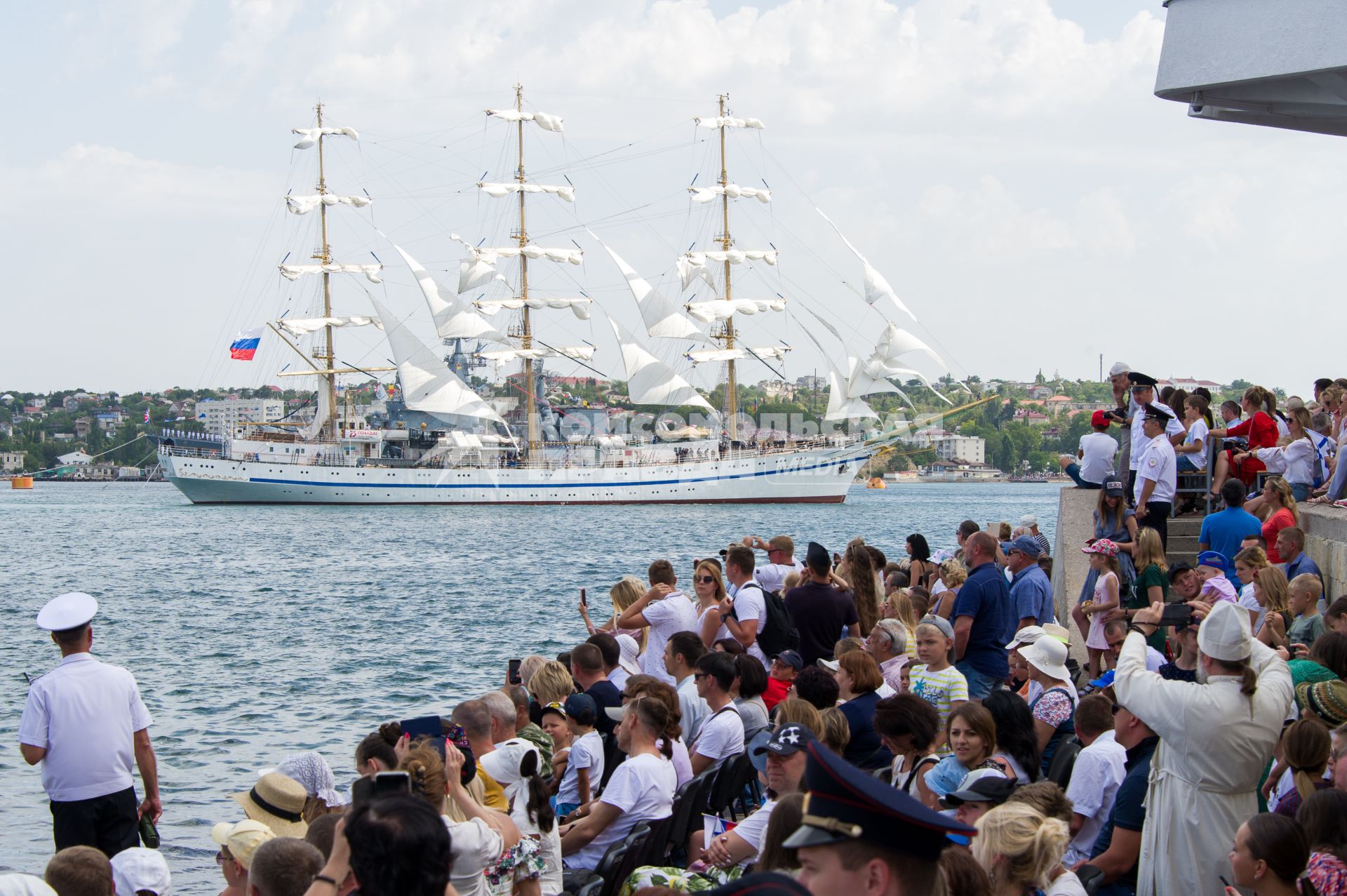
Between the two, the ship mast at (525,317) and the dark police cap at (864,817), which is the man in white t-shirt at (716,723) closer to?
the dark police cap at (864,817)

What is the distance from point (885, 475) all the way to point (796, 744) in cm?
16500

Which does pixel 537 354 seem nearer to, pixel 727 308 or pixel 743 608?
pixel 727 308

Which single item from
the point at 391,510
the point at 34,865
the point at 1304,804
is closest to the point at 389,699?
the point at 34,865

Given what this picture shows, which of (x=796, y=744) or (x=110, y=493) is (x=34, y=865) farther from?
(x=110, y=493)

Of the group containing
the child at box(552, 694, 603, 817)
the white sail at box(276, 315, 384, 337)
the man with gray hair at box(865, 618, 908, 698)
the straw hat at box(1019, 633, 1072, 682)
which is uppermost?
the white sail at box(276, 315, 384, 337)

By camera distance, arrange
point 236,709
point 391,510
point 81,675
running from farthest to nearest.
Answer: point 391,510 → point 236,709 → point 81,675

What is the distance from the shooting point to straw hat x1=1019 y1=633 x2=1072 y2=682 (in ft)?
18.1

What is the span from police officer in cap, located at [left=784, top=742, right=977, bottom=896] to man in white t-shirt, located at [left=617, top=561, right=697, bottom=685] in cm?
539

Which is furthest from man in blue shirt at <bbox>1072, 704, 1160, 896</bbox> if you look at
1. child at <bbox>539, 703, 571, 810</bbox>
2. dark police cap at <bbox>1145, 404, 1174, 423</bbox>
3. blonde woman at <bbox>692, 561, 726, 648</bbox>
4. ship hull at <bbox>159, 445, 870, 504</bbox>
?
ship hull at <bbox>159, 445, 870, 504</bbox>

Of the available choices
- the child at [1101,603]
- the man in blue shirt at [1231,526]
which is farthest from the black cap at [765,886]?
the man in blue shirt at [1231,526]

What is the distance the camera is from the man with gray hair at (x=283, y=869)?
376 cm

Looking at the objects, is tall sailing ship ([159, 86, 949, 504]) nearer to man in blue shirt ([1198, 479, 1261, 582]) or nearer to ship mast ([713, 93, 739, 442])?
ship mast ([713, 93, 739, 442])

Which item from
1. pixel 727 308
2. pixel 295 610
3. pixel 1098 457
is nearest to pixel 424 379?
pixel 727 308

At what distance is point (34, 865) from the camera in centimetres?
909
